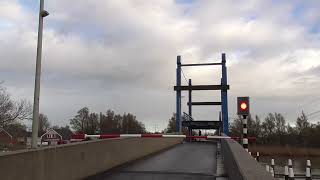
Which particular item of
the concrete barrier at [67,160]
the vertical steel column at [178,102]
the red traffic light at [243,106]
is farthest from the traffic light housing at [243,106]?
the vertical steel column at [178,102]

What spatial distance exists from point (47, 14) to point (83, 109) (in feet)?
378

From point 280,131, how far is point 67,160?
346 feet

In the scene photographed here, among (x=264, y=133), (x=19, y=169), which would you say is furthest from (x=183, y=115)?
(x=264, y=133)

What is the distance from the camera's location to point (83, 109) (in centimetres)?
12694

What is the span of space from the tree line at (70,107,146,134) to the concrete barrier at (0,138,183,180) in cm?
9780

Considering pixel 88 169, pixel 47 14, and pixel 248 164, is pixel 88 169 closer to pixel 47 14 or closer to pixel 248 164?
pixel 47 14

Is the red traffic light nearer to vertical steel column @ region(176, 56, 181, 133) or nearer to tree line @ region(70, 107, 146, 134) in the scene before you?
vertical steel column @ region(176, 56, 181, 133)

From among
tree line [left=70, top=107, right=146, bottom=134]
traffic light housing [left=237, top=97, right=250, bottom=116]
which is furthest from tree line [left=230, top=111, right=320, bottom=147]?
traffic light housing [left=237, top=97, right=250, bottom=116]

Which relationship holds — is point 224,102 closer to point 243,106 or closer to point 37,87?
point 243,106

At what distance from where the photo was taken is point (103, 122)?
123m

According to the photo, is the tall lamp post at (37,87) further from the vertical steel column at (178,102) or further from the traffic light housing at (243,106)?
the vertical steel column at (178,102)

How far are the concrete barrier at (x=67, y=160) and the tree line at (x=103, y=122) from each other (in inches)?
3850

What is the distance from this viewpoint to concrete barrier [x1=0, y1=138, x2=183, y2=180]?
9.02 metres

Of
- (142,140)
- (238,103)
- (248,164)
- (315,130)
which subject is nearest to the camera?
(248,164)
